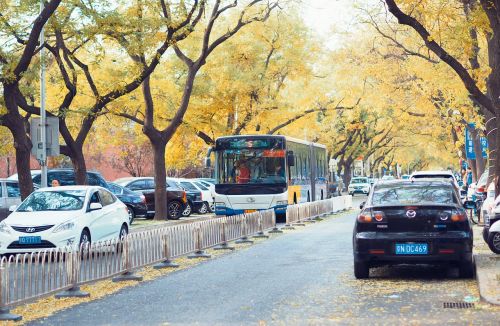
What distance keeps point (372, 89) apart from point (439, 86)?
852 centimetres

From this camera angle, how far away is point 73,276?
13.2m

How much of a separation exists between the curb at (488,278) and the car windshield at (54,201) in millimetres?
8337

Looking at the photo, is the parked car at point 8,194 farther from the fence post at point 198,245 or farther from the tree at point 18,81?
the fence post at point 198,245

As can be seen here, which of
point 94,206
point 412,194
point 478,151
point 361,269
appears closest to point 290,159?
point 478,151

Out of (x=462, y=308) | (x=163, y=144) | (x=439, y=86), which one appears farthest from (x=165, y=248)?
(x=439, y=86)

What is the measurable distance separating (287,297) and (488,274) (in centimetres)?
323

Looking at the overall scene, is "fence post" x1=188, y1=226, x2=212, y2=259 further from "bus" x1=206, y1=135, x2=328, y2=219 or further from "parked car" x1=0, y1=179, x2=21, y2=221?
"bus" x1=206, y1=135, x2=328, y2=219

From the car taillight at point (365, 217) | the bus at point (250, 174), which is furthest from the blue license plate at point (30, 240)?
the bus at point (250, 174)

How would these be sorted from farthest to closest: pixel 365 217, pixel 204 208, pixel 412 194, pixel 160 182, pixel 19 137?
pixel 204 208, pixel 160 182, pixel 19 137, pixel 412 194, pixel 365 217

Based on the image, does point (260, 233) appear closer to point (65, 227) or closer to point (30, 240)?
point (65, 227)

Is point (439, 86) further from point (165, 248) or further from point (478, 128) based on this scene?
point (165, 248)

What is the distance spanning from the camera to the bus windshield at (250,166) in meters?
32.5

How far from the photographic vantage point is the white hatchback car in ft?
58.7

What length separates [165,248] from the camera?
56.5 ft
